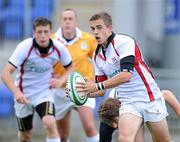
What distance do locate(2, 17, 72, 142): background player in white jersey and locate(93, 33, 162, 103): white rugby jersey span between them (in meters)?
1.91

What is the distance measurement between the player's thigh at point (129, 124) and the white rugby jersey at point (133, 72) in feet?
0.71

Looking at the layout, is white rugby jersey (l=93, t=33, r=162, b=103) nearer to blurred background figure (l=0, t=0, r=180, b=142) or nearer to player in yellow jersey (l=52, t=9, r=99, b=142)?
player in yellow jersey (l=52, t=9, r=99, b=142)

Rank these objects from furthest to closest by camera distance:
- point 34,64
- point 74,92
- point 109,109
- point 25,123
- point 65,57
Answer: point 25,123, point 65,57, point 34,64, point 109,109, point 74,92

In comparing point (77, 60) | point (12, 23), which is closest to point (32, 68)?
point (77, 60)

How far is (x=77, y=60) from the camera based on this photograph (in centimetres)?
1256

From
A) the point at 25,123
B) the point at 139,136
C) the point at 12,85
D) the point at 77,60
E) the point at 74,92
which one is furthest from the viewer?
the point at 77,60

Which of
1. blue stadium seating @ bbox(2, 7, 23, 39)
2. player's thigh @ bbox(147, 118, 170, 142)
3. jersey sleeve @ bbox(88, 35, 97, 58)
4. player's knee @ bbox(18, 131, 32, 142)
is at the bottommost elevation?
player's knee @ bbox(18, 131, 32, 142)

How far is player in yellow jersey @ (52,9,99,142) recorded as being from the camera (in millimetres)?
12367

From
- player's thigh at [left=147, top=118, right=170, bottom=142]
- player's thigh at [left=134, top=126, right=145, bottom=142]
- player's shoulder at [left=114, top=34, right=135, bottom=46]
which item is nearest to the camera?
player's shoulder at [left=114, top=34, right=135, bottom=46]

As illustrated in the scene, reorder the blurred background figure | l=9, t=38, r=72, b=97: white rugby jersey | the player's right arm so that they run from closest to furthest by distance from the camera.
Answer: the player's right arm, l=9, t=38, r=72, b=97: white rugby jersey, the blurred background figure

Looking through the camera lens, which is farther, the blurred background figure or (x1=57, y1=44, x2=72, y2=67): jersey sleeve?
the blurred background figure

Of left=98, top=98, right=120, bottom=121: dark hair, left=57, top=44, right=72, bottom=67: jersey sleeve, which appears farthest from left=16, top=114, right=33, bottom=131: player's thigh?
left=98, top=98, right=120, bottom=121: dark hair

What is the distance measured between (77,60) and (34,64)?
858 millimetres

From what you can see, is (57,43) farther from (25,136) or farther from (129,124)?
(129,124)
